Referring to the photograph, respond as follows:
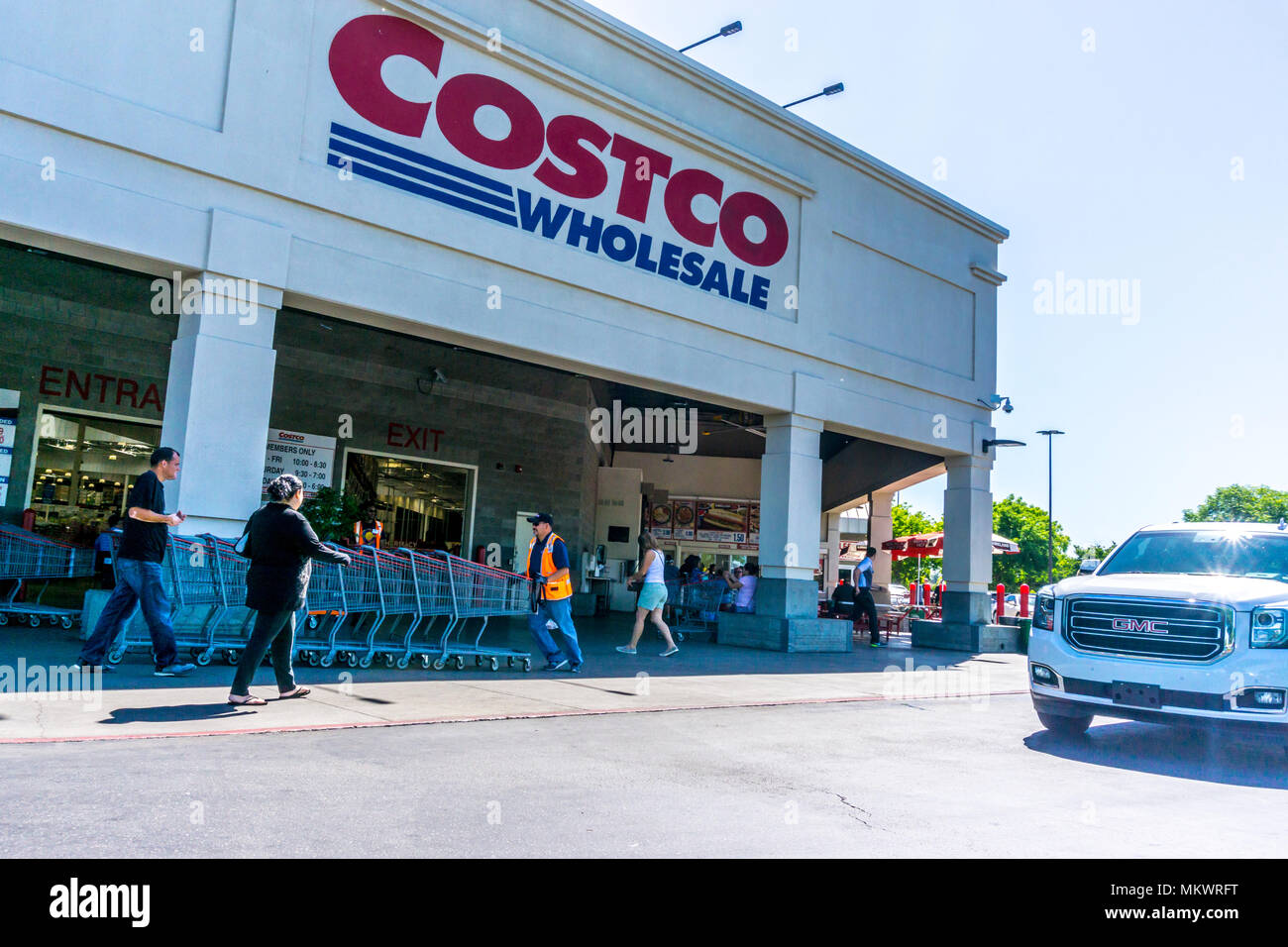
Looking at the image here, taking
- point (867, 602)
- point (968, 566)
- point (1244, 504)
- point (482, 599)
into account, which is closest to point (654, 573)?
point (482, 599)

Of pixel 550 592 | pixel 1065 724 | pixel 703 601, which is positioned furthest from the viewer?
pixel 703 601

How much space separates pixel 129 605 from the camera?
28.2 feet

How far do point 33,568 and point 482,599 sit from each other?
6.51 meters

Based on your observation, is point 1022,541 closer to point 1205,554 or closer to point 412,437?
point 412,437

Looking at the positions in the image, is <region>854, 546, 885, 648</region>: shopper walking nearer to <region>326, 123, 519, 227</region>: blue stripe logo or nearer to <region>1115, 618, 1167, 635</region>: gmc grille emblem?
<region>326, 123, 519, 227</region>: blue stripe logo

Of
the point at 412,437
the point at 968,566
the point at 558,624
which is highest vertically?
the point at 412,437

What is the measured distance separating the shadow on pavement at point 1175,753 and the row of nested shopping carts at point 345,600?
595cm

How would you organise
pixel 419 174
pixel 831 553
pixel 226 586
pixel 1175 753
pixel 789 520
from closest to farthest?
pixel 1175 753
pixel 226 586
pixel 419 174
pixel 789 520
pixel 831 553

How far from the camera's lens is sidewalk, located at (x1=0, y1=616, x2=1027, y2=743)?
22.8ft

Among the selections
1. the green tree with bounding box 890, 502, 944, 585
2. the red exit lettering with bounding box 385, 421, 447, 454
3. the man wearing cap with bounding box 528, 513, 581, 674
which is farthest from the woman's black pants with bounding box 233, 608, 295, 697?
the green tree with bounding box 890, 502, 944, 585

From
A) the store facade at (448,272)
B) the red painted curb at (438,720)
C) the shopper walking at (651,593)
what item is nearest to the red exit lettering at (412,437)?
the store facade at (448,272)
